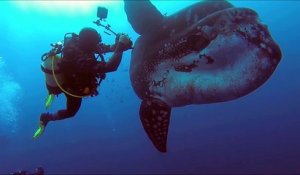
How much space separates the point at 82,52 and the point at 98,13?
2.76 ft

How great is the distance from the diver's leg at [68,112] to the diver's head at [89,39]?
1.61m

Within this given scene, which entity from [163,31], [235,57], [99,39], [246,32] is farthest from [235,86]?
[99,39]

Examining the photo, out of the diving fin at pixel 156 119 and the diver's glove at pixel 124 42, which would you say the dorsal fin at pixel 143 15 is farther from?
the diving fin at pixel 156 119

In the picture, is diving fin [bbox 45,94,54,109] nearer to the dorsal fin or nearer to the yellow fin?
the yellow fin

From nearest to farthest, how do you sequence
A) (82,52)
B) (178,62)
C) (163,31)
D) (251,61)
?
(251,61) < (178,62) < (163,31) < (82,52)

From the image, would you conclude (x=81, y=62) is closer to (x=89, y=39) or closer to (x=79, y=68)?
(x=79, y=68)

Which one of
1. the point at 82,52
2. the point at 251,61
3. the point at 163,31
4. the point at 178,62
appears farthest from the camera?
the point at 82,52

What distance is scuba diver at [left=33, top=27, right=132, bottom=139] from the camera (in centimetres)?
619

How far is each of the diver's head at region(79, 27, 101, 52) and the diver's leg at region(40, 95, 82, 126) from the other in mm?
1610

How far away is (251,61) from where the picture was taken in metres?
4.36

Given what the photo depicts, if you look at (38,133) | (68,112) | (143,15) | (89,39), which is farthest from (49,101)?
(143,15)

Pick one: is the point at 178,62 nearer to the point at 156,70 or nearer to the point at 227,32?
the point at 156,70

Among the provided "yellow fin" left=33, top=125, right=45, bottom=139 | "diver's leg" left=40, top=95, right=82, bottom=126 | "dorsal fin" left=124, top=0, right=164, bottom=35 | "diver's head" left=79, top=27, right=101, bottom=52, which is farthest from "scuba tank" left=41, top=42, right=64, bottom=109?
"dorsal fin" left=124, top=0, right=164, bottom=35

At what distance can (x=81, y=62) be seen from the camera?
6.24m
